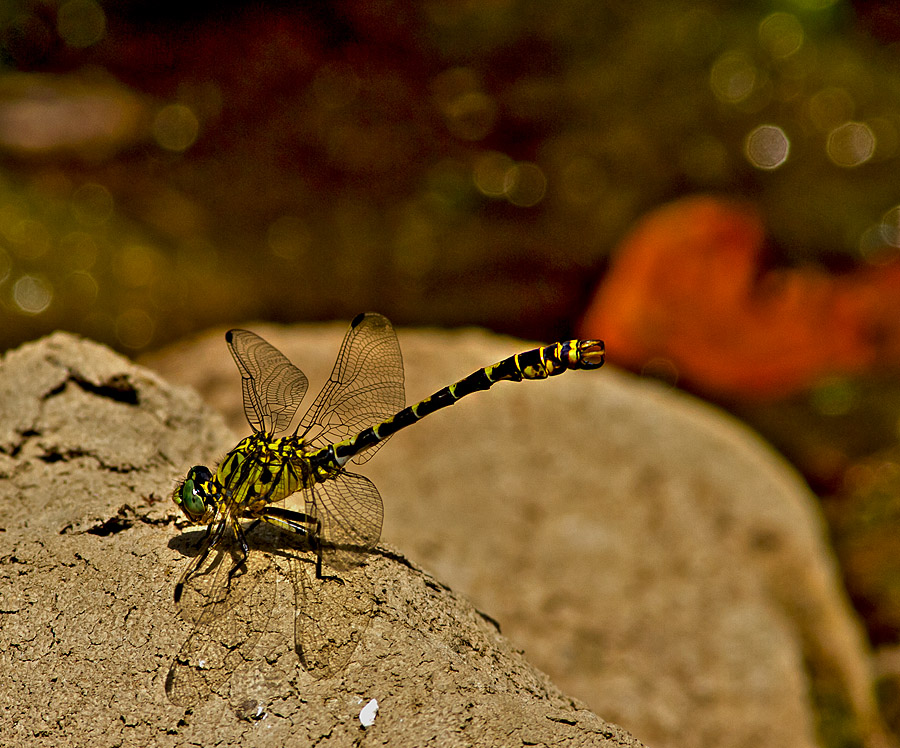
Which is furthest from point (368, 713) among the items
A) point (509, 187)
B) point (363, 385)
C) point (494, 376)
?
point (509, 187)

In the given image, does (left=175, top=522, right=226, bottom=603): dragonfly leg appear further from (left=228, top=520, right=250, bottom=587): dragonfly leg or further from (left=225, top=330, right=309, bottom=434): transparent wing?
(left=225, top=330, right=309, bottom=434): transparent wing

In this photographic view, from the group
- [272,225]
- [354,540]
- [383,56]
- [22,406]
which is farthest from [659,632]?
[383,56]

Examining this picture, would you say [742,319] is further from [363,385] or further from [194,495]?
[194,495]

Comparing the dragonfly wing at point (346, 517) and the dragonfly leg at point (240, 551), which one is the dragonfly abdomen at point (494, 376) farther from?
the dragonfly leg at point (240, 551)

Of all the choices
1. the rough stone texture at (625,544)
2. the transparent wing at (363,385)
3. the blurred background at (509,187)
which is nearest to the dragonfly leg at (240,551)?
the transparent wing at (363,385)

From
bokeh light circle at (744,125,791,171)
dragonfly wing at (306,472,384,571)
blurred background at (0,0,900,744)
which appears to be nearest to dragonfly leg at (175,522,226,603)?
dragonfly wing at (306,472,384,571)

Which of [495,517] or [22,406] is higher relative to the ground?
[495,517]

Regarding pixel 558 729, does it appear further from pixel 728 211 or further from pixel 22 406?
pixel 728 211
